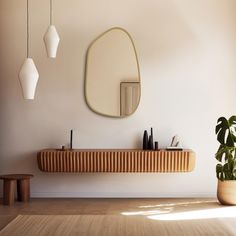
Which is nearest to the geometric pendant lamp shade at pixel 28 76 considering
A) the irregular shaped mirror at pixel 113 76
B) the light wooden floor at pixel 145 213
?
the light wooden floor at pixel 145 213

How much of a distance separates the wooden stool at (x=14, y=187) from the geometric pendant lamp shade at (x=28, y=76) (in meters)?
1.57

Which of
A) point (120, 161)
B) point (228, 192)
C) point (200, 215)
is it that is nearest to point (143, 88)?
point (120, 161)

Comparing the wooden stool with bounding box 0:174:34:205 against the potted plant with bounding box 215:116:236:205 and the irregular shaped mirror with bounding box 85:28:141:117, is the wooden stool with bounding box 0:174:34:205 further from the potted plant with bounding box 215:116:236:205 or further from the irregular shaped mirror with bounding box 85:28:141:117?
the potted plant with bounding box 215:116:236:205

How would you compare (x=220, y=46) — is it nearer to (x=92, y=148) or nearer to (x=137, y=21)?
(x=137, y=21)

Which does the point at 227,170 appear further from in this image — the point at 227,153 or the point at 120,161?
the point at 120,161

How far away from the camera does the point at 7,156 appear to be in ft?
21.1

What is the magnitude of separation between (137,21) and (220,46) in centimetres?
118

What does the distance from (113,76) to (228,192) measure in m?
2.14

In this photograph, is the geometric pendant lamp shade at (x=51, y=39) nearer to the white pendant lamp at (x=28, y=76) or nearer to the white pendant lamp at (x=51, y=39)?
the white pendant lamp at (x=51, y=39)

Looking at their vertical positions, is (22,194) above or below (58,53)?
below

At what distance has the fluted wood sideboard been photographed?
19.5ft

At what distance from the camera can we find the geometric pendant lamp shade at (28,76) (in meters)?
4.65

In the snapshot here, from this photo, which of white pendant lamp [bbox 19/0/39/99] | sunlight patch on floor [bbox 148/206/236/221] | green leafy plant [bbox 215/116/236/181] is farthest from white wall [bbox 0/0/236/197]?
white pendant lamp [bbox 19/0/39/99]

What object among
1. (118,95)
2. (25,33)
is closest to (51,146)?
(118,95)
